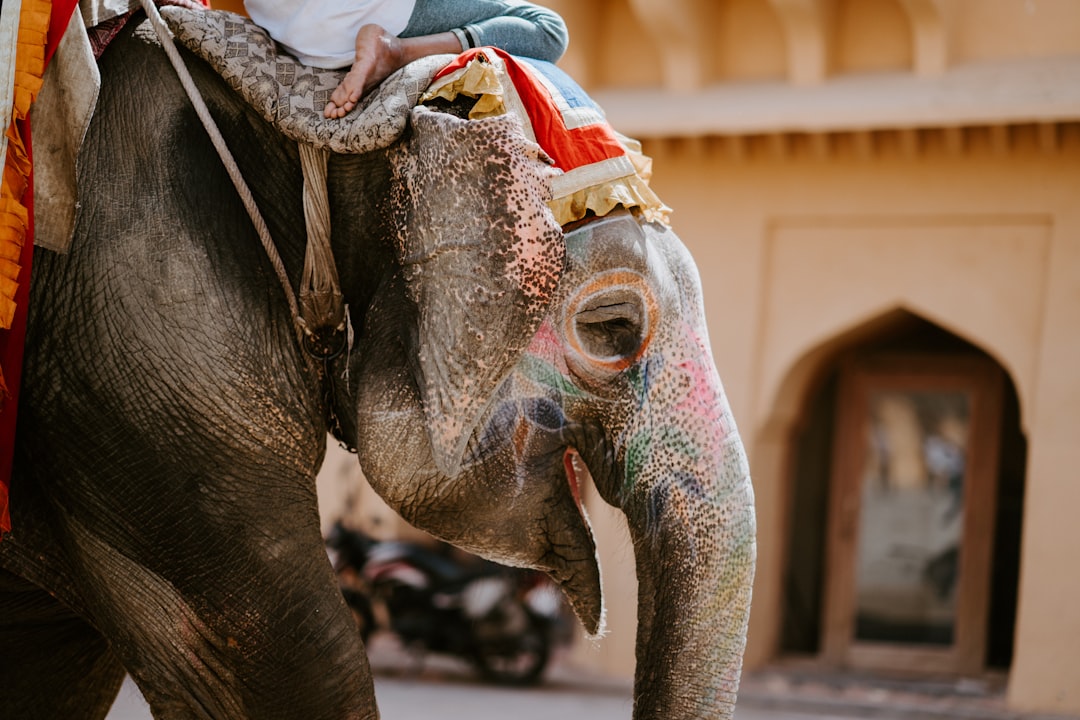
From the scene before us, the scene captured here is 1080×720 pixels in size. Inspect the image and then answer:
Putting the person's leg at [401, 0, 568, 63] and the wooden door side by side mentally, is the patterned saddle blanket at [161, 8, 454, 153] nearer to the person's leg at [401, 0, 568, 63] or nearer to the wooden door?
the person's leg at [401, 0, 568, 63]

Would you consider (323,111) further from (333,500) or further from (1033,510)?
(333,500)

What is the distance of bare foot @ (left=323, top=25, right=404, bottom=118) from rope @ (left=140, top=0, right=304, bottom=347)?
11 centimetres

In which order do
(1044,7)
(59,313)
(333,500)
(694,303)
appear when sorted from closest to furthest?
(59,313) → (694,303) → (1044,7) → (333,500)

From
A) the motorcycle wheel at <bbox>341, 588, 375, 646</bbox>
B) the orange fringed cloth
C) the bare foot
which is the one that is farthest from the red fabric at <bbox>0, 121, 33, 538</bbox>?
the motorcycle wheel at <bbox>341, 588, 375, 646</bbox>

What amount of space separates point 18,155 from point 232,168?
0.67ft

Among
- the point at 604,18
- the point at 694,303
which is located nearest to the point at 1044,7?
the point at 604,18

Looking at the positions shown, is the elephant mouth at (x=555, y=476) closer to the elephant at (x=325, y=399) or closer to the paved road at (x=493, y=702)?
the elephant at (x=325, y=399)

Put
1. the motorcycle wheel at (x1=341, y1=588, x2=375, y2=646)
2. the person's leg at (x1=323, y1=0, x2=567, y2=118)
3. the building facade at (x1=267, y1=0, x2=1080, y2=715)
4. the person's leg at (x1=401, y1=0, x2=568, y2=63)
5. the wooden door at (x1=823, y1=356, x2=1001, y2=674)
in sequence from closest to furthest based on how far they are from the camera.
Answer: the person's leg at (x1=323, y1=0, x2=567, y2=118) < the person's leg at (x1=401, y1=0, x2=568, y2=63) < the building facade at (x1=267, y1=0, x2=1080, y2=715) < the motorcycle wheel at (x1=341, y1=588, x2=375, y2=646) < the wooden door at (x1=823, y1=356, x2=1001, y2=674)

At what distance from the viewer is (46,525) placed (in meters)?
1.67

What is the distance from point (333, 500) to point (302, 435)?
850 cm

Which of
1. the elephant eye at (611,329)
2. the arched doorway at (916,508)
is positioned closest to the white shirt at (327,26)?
→ the elephant eye at (611,329)

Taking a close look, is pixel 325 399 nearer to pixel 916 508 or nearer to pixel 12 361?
pixel 12 361

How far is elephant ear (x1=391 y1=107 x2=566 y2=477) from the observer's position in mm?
1550

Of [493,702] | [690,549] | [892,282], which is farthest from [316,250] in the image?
[892,282]
